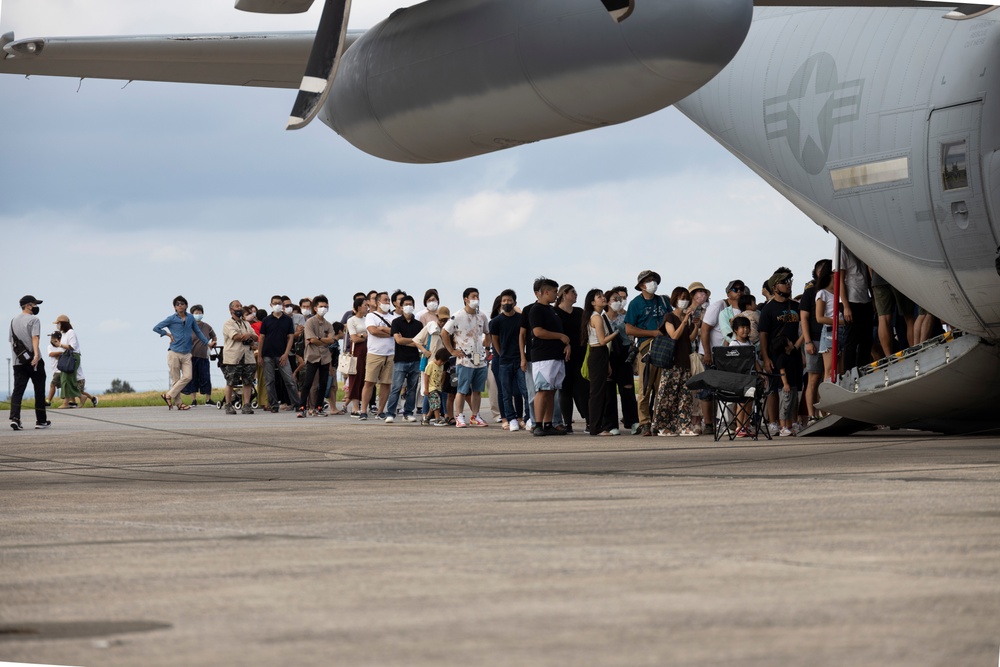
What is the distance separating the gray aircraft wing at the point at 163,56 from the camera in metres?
10.5

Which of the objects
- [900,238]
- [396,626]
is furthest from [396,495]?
[900,238]

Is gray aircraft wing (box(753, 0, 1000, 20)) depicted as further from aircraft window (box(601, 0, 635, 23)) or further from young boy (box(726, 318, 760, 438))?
young boy (box(726, 318, 760, 438))

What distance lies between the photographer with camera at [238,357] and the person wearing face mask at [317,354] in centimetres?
127

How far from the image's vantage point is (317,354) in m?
20.0

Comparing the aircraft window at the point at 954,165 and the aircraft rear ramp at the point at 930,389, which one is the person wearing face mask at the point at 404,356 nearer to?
the aircraft rear ramp at the point at 930,389

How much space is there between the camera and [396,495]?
23.0 feet

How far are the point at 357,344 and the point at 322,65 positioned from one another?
453 inches

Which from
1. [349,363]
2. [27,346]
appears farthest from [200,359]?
[27,346]

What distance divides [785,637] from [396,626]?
94 cm

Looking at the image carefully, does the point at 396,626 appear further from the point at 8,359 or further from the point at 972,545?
the point at 8,359

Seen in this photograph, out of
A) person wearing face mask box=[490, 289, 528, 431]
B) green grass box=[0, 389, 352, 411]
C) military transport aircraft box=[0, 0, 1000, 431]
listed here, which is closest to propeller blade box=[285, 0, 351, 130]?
military transport aircraft box=[0, 0, 1000, 431]

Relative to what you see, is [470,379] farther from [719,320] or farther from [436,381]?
[719,320]

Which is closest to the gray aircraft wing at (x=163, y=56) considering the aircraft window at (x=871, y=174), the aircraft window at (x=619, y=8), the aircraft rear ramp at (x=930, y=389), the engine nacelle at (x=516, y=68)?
the engine nacelle at (x=516, y=68)

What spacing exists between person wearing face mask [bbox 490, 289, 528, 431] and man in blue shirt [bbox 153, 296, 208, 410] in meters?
9.23
